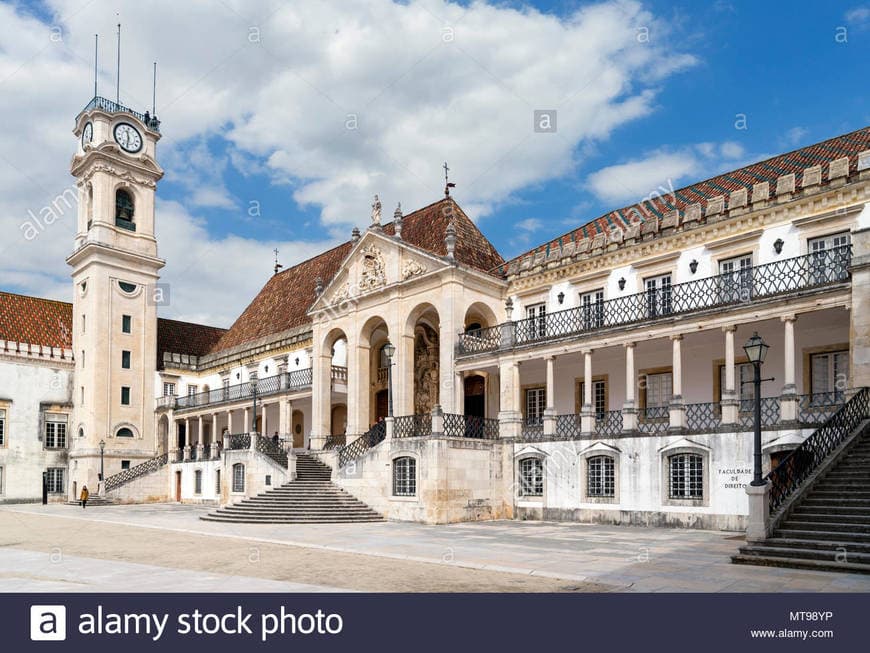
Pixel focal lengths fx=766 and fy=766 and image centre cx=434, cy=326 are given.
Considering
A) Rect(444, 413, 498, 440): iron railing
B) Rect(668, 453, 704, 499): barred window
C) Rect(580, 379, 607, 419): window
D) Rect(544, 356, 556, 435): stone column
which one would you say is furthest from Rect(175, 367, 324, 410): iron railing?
Rect(668, 453, 704, 499): barred window

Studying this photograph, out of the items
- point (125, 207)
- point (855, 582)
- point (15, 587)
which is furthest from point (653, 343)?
point (125, 207)

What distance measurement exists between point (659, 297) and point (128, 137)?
3372cm

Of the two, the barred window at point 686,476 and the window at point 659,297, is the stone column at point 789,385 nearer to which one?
the barred window at point 686,476

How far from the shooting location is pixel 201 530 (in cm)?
2145

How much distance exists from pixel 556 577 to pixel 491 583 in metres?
1.09

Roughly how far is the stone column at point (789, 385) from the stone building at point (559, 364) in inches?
2.1

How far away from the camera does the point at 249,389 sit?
4150cm

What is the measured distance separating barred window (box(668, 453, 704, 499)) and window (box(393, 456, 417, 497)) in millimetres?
7898

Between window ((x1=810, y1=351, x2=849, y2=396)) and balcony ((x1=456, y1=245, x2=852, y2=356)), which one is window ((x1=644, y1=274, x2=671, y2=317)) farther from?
window ((x1=810, y1=351, x2=849, y2=396))

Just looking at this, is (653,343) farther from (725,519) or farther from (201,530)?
(201,530)

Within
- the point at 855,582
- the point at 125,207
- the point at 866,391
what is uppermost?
the point at 125,207

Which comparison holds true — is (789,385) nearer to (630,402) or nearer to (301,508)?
(630,402)

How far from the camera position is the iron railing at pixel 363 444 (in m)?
27.3

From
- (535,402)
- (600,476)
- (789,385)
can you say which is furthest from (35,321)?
(789,385)
